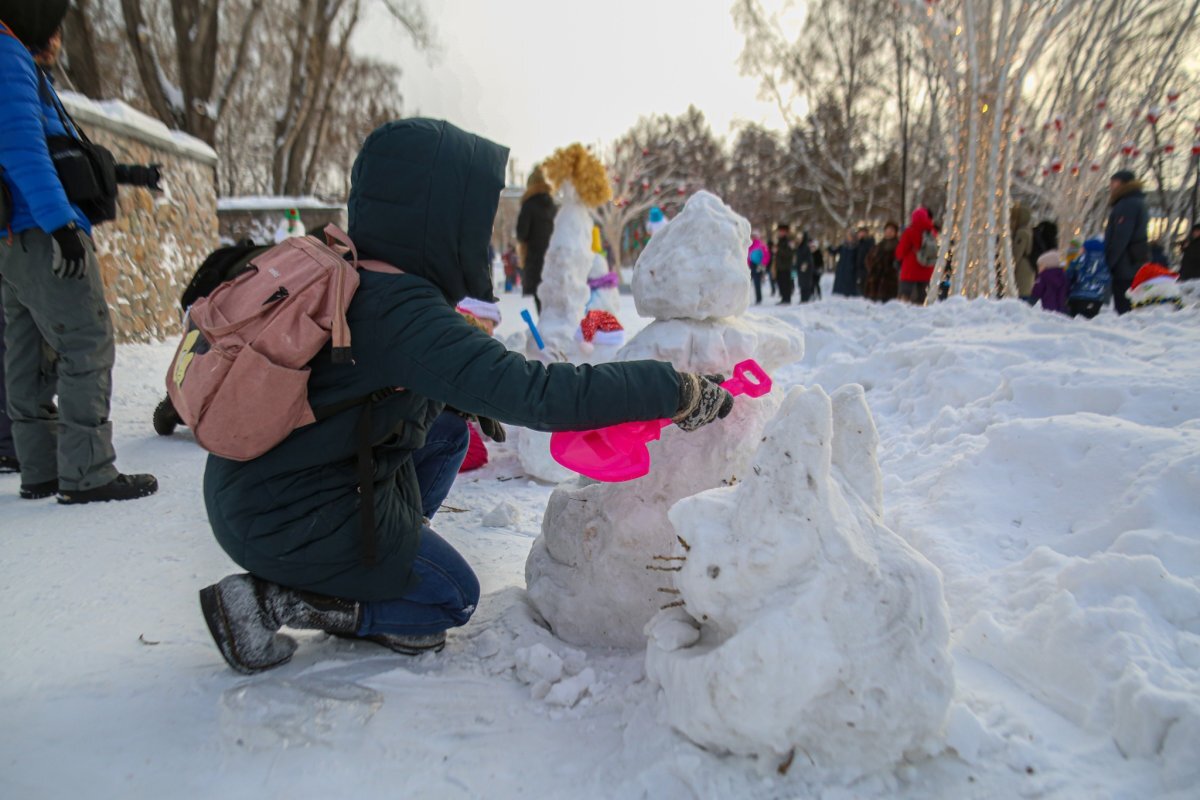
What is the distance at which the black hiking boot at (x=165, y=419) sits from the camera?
4133 millimetres

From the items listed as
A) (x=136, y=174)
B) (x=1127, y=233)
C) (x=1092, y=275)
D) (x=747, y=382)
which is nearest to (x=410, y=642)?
(x=747, y=382)

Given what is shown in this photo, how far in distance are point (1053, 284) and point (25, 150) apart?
9.65 metres

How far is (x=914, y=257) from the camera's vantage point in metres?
10.6

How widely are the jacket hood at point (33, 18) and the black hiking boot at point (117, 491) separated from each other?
6.06 ft

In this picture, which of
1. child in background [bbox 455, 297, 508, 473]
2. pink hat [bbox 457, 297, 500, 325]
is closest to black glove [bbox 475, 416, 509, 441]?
child in background [bbox 455, 297, 508, 473]

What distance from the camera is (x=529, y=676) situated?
173cm

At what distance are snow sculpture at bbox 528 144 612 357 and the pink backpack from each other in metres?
5.00

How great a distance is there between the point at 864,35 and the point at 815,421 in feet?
81.1

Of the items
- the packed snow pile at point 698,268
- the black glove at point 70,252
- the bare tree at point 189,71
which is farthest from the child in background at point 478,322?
the bare tree at point 189,71

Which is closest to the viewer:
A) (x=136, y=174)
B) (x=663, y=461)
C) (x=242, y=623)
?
(x=242, y=623)

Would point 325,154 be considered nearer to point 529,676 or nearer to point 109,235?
point 109,235

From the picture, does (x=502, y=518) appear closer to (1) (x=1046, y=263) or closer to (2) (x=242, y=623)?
(2) (x=242, y=623)

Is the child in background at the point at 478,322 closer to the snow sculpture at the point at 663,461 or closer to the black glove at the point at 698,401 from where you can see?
the snow sculpture at the point at 663,461

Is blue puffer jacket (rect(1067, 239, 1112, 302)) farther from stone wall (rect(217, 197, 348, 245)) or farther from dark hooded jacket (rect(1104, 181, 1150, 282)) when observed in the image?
stone wall (rect(217, 197, 348, 245))
